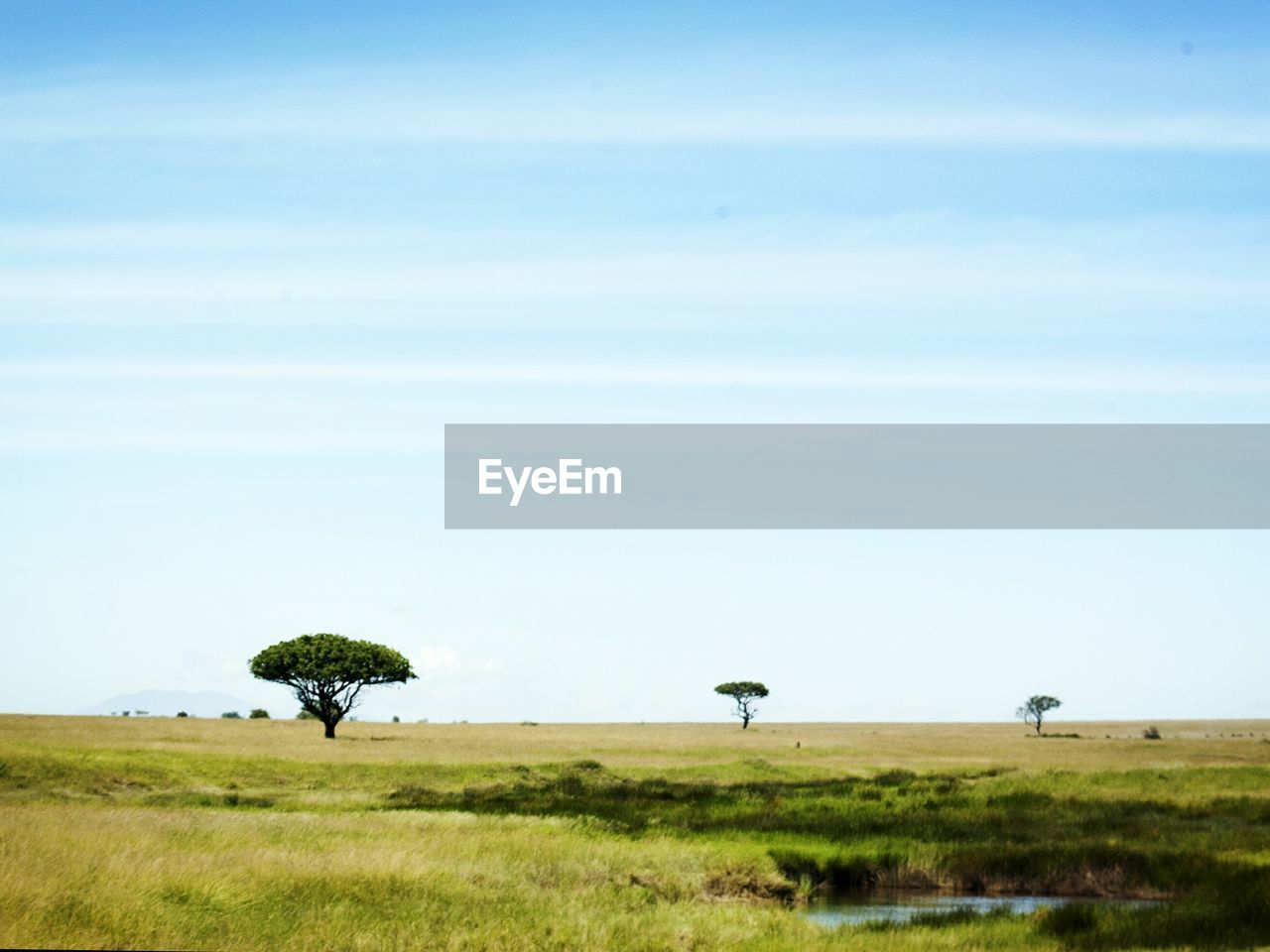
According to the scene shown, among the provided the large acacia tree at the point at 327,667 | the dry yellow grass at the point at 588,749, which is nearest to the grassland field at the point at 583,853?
the dry yellow grass at the point at 588,749

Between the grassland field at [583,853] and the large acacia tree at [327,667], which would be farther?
the large acacia tree at [327,667]

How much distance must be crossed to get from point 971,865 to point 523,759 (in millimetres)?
44034

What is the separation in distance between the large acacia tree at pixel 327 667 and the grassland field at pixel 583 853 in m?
33.3

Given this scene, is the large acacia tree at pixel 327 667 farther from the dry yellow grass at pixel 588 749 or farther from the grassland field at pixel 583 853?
the grassland field at pixel 583 853

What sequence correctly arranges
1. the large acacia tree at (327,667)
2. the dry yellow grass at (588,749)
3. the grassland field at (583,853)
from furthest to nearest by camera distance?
the large acacia tree at (327,667)
the dry yellow grass at (588,749)
the grassland field at (583,853)

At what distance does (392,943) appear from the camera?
18.8 m

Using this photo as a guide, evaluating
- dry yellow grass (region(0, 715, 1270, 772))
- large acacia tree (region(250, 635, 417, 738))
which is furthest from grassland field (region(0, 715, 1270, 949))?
large acacia tree (region(250, 635, 417, 738))

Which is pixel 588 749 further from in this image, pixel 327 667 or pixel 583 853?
pixel 583 853

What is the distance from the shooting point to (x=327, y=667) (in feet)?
321

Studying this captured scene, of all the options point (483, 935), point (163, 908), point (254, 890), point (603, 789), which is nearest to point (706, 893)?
point (483, 935)

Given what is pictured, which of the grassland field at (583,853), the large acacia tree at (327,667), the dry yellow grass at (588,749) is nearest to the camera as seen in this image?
the grassland field at (583,853)

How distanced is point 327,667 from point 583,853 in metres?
73.0

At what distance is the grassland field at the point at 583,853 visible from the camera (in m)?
19.3

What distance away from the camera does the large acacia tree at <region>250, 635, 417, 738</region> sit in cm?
9775
